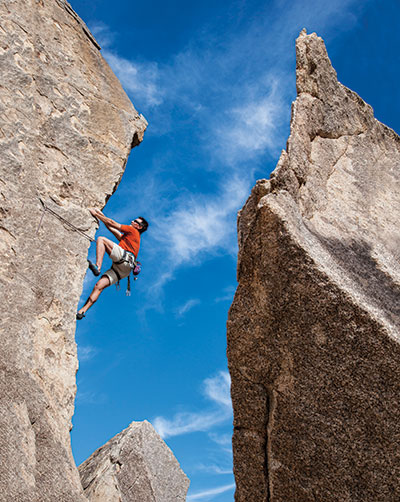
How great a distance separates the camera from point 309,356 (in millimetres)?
3164

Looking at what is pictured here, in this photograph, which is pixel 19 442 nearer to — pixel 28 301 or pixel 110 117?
pixel 28 301

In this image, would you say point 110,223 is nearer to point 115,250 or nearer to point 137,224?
point 115,250

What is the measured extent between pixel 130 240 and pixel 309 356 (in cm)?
536

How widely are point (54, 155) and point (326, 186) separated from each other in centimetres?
398

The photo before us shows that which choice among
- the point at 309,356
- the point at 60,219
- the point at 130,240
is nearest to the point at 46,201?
the point at 60,219

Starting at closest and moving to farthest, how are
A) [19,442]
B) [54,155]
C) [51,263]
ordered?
1. [19,442]
2. [51,263]
3. [54,155]

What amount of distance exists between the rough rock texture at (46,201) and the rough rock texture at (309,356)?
7.75ft

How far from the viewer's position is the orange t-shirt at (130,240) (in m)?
8.06

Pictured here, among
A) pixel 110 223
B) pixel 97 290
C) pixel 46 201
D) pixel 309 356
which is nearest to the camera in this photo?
pixel 309 356

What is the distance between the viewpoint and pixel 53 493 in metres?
4.84

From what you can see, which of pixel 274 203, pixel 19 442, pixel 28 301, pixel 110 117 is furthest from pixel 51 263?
pixel 274 203

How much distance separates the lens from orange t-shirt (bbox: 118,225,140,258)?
8.06 m

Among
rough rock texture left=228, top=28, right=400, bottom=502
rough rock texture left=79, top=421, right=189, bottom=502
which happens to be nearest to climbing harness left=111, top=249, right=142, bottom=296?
rough rock texture left=79, top=421, right=189, bottom=502

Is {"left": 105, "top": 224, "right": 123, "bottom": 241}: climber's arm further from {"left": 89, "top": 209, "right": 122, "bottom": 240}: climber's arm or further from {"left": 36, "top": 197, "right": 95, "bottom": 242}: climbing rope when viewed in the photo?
{"left": 36, "top": 197, "right": 95, "bottom": 242}: climbing rope
